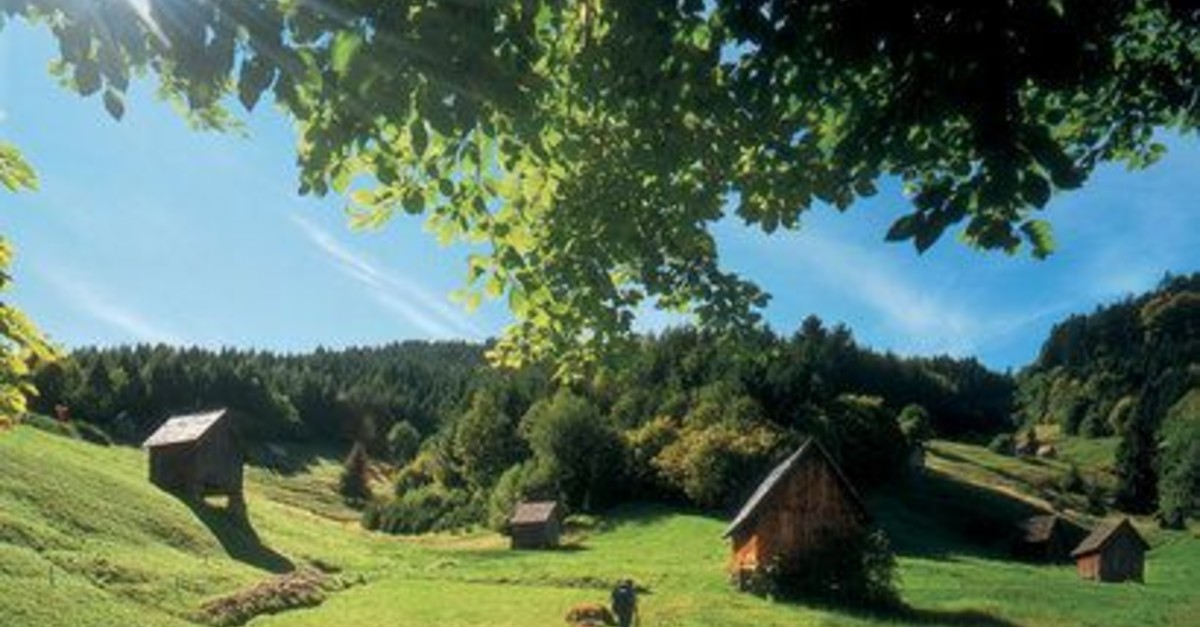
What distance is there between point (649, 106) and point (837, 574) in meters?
40.3

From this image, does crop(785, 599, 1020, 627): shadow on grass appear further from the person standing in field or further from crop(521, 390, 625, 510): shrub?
crop(521, 390, 625, 510): shrub

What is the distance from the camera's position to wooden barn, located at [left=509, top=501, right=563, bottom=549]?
228 ft

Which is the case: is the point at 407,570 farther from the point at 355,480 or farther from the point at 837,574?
the point at 355,480

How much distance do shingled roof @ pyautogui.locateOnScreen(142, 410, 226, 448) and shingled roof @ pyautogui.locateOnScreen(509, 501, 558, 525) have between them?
58.5 feet

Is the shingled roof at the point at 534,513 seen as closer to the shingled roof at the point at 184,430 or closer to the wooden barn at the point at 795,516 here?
the shingled roof at the point at 184,430

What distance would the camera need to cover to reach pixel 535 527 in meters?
70.3

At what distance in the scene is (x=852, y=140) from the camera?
9.95 metres

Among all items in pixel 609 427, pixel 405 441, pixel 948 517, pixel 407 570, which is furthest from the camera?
pixel 405 441

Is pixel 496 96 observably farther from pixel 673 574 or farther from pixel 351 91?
pixel 673 574

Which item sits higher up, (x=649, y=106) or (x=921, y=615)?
(x=649, y=106)

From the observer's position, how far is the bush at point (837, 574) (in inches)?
1874

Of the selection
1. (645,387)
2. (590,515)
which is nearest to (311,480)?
(645,387)

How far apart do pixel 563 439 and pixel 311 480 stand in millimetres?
52869

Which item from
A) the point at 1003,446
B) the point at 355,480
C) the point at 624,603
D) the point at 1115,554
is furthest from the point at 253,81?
the point at 1003,446
